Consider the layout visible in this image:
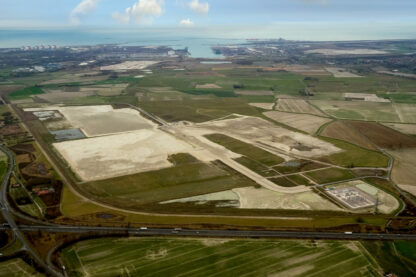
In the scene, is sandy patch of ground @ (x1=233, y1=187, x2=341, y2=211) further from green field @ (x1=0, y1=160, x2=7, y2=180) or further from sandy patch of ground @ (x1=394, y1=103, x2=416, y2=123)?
sandy patch of ground @ (x1=394, y1=103, x2=416, y2=123)

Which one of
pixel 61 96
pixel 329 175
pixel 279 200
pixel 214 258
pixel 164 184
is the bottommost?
pixel 214 258

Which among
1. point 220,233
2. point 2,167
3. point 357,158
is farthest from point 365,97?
point 2,167

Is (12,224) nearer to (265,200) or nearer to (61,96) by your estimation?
(265,200)

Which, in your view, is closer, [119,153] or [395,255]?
[395,255]

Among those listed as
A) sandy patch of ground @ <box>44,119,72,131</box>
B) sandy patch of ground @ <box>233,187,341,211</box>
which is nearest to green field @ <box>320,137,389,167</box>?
sandy patch of ground @ <box>233,187,341,211</box>

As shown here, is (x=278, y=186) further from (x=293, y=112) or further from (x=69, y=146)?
(x=293, y=112)

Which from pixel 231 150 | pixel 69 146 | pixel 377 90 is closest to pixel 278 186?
pixel 231 150
